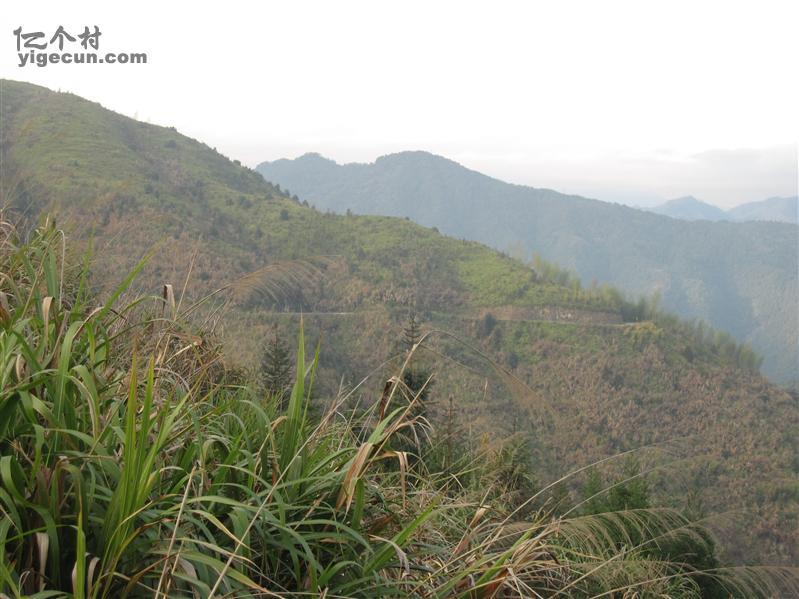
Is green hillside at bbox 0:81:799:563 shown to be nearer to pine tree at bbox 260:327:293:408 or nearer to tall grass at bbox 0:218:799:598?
pine tree at bbox 260:327:293:408

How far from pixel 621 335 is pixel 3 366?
64.9 meters

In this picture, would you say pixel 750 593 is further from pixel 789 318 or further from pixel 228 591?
pixel 789 318

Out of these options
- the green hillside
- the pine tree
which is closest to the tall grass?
the pine tree

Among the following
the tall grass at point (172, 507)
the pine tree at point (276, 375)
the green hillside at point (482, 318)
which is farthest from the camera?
the green hillside at point (482, 318)

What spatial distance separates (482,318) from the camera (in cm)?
6016

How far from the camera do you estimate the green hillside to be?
4016 cm

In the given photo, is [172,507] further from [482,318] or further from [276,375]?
[482,318]

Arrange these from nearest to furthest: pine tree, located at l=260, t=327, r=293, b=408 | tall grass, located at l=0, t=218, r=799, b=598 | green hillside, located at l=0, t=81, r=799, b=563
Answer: tall grass, located at l=0, t=218, r=799, b=598 → pine tree, located at l=260, t=327, r=293, b=408 → green hillside, located at l=0, t=81, r=799, b=563

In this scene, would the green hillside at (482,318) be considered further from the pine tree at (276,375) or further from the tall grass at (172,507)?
the tall grass at (172,507)

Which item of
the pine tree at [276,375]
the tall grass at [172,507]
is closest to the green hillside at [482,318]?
the pine tree at [276,375]

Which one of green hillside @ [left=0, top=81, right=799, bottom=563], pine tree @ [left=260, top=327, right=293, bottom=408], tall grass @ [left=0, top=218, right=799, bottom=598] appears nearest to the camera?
tall grass @ [left=0, top=218, right=799, bottom=598]

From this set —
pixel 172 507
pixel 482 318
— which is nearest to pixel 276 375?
pixel 172 507

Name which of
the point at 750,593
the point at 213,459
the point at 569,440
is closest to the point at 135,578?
the point at 213,459

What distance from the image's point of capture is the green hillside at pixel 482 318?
132 feet
